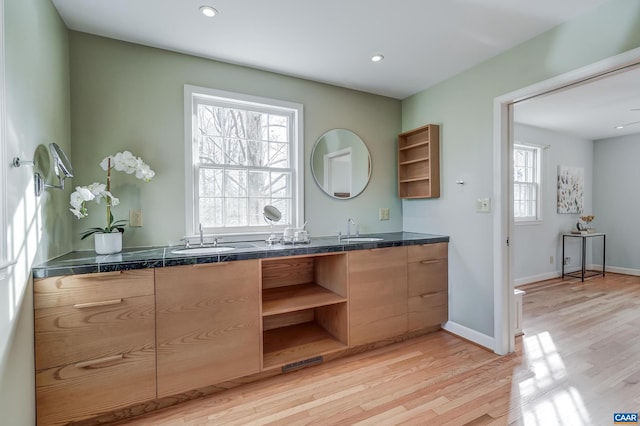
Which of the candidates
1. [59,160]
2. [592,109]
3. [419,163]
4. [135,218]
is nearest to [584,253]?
[592,109]

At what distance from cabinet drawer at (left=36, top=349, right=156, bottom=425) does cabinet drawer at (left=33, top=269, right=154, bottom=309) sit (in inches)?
13.2

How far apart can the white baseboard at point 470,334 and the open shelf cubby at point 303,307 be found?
1.13m

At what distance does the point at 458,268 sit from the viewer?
2.67 metres

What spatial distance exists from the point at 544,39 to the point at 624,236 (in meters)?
4.90

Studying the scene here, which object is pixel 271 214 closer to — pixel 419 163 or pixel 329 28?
pixel 329 28

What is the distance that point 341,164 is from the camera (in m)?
2.90

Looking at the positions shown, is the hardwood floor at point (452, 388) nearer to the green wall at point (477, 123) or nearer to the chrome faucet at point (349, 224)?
the green wall at point (477, 123)

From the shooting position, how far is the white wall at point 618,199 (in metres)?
4.81

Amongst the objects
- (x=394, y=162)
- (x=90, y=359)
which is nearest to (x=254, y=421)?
(x=90, y=359)

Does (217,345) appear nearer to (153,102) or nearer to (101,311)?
(101,311)

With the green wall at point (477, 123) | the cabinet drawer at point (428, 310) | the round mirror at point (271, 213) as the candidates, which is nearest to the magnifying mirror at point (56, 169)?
the round mirror at point (271, 213)

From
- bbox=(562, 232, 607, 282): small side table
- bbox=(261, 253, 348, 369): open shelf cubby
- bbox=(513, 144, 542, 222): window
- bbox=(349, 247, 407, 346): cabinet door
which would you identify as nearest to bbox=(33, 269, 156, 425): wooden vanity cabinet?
bbox=(261, 253, 348, 369): open shelf cubby

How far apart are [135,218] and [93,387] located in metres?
1.05

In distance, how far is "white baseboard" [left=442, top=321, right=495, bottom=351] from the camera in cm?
238
